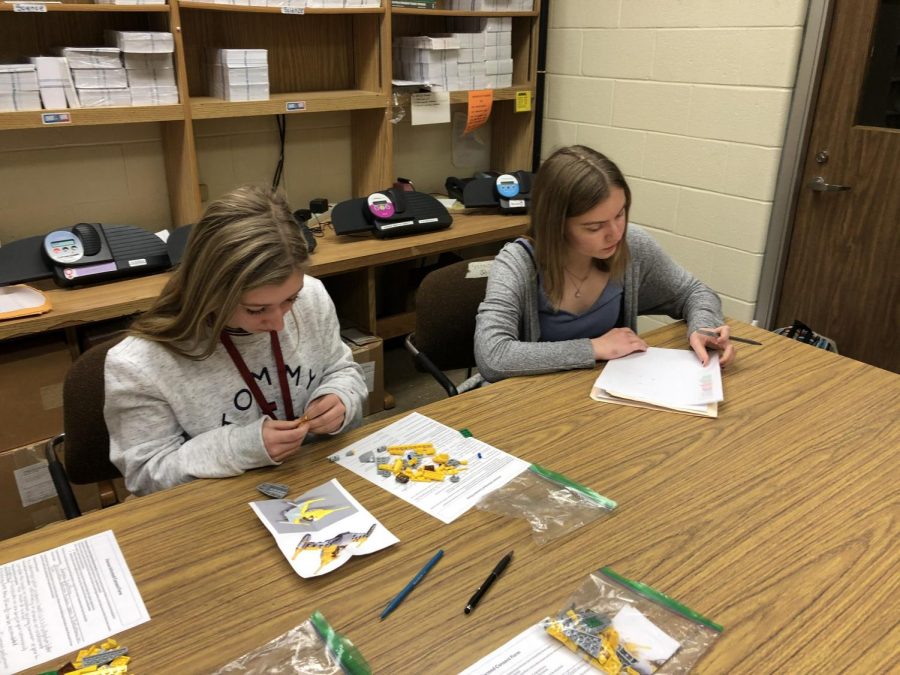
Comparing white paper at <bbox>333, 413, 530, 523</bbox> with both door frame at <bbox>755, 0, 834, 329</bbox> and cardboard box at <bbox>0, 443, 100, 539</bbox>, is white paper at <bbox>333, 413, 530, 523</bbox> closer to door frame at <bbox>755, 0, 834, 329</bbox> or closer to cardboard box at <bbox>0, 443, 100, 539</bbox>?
cardboard box at <bbox>0, 443, 100, 539</bbox>

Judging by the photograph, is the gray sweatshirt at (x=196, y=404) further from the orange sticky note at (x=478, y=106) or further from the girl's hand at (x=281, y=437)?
the orange sticky note at (x=478, y=106)

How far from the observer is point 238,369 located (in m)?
1.31

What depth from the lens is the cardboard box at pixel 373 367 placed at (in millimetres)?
2664

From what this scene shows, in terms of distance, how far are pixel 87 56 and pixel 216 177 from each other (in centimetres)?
73

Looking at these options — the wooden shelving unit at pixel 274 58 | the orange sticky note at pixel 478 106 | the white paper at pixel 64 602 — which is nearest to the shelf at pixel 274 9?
the wooden shelving unit at pixel 274 58

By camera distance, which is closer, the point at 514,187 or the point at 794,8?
the point at 794,8

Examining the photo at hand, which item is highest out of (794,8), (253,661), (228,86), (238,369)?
(794,8)

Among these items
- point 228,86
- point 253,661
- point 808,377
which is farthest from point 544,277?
point 228,86

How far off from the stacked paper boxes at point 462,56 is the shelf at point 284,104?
0.81ft

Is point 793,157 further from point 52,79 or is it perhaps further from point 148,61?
point 52,79

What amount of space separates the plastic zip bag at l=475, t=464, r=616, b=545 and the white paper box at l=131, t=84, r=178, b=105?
1830mm

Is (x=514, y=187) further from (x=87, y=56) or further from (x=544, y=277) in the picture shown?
(x=87, y=56)

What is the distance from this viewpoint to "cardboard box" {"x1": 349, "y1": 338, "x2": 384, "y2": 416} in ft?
8.74

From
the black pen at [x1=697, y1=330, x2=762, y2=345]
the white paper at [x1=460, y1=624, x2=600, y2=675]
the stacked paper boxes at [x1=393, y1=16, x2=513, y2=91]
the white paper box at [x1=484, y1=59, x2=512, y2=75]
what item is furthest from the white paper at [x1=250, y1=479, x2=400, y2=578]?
the white paper box at [x1=484, y1=59, x2=512, y2=75]
